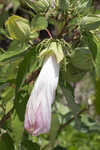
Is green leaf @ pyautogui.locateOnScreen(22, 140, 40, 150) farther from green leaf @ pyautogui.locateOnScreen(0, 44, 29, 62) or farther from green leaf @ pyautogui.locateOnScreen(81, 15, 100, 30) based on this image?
→ green leaf @ pyautogui.locateOnScreen(81, 15, 100, 30)

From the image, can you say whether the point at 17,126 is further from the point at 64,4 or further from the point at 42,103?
the point at 64,4

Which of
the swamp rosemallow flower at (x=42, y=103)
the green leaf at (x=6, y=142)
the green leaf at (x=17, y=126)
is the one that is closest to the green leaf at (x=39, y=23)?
the swamp rosemallow flower at (x=42, y=103)

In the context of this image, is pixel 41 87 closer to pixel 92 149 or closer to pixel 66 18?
pixel 66 18

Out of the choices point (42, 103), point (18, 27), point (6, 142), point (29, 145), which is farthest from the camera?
point (29, 145)

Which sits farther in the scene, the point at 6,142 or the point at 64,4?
the point at 6,142

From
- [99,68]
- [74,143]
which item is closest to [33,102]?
[99,68]

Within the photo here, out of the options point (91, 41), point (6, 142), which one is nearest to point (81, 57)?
point (91, 41)

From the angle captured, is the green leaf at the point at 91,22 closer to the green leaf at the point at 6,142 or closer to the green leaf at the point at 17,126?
the green leaf at the point at 17,126
